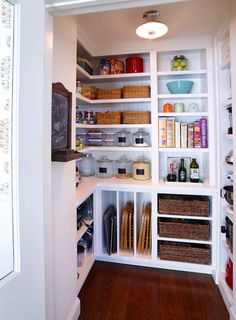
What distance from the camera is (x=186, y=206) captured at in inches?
86.1

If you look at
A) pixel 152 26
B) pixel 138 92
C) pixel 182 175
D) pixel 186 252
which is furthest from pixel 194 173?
pixel 152 26

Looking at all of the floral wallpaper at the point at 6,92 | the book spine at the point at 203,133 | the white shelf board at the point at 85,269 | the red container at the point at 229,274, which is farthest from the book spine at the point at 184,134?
the floral wallpaper at the point at 6,92

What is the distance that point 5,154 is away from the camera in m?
0.63

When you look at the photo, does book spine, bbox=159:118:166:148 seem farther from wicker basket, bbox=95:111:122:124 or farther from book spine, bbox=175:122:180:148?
wicker basket, bbox=95:111:122:124

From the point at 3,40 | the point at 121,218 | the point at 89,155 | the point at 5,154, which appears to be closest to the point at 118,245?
the point at 121,218

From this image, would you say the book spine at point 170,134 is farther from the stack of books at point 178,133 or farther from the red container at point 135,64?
the red container at point 135,64

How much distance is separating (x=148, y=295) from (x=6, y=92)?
1.92 m

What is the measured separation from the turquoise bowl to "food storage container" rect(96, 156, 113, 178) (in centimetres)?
105

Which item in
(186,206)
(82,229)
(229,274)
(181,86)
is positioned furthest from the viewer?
(181,86)

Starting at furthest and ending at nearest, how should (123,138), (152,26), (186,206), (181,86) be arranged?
1. (123,138)
2. (181,86)
3. (186,206)
4. (152,26)

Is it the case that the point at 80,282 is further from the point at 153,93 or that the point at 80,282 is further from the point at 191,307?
the point at 153,93

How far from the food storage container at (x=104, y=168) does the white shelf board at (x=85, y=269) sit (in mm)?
865

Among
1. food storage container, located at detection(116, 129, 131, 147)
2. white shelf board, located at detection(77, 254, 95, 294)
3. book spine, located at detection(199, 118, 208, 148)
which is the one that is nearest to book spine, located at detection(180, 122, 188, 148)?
book spine, located at detection(199, 118, 208, 148)

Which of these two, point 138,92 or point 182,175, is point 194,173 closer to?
point 182,175
